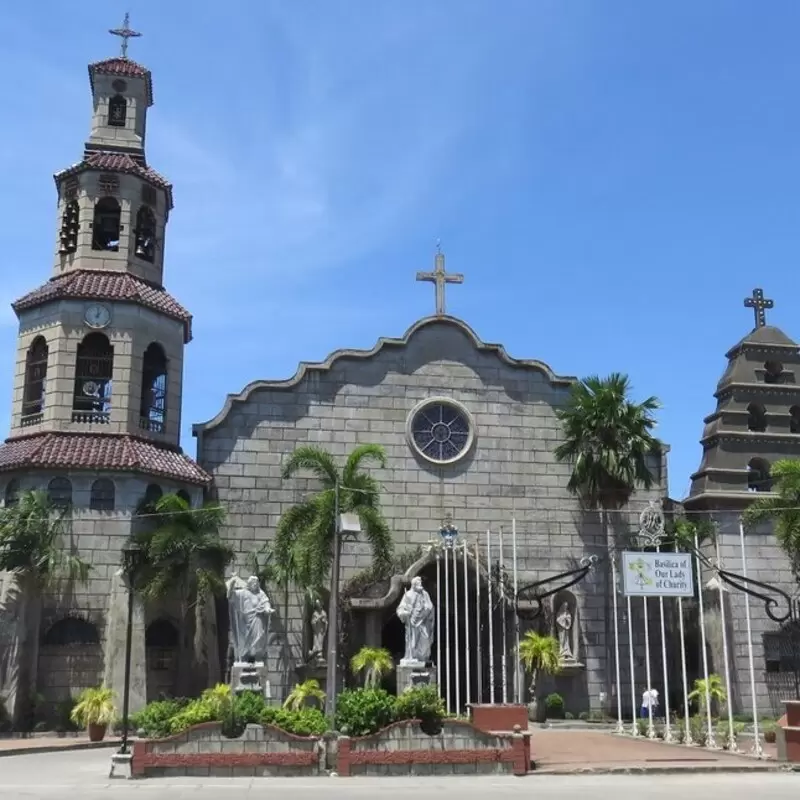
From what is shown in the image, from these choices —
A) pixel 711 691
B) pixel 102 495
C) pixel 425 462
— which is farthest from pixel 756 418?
pixel 102 495

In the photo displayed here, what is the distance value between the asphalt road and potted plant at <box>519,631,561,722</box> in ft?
35.1

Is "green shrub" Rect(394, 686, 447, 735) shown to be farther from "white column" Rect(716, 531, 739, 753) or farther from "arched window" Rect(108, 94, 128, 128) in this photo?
"arched window" Rect(108, 94, 128, 128)

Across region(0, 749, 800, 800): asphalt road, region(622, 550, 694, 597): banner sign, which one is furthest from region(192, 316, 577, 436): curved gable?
region(0, 749, 800, 800): asphalt road

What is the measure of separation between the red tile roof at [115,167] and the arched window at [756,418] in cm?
2239

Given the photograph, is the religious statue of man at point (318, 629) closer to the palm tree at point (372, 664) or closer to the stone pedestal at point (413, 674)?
the palm tree at point (372, 664)

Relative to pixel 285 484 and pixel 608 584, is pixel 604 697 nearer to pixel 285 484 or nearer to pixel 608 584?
pixel 608 584

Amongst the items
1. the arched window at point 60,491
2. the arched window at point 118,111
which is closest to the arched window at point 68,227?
the arched window at point 118,111

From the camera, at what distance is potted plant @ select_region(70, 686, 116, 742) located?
26.7 metres

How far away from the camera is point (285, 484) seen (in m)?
34.2

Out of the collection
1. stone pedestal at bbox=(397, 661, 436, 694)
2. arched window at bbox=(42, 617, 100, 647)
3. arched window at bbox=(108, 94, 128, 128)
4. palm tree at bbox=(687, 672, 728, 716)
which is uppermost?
arched window at bbox=(108, 94, 128, 128)

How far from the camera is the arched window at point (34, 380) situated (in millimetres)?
32719

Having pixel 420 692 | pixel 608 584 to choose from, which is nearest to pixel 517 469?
pixel 608 584

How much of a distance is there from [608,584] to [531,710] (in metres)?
5.11

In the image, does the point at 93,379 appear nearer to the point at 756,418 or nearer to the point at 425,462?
the point at 425,462
